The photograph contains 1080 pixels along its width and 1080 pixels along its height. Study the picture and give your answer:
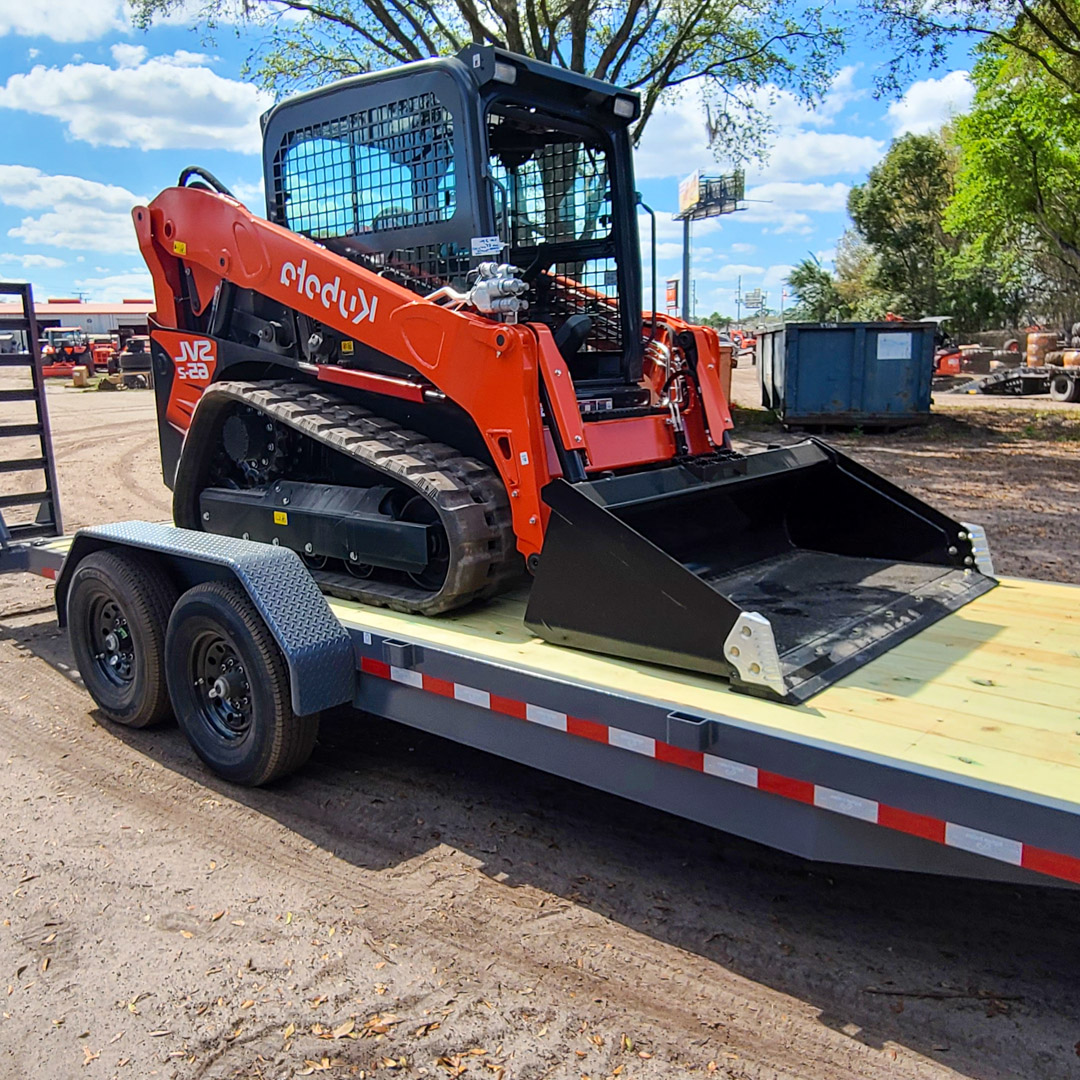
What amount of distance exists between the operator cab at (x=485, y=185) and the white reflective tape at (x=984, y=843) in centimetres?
284

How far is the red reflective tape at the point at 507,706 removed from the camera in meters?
3.59

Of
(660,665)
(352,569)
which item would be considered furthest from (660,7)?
(660,665)

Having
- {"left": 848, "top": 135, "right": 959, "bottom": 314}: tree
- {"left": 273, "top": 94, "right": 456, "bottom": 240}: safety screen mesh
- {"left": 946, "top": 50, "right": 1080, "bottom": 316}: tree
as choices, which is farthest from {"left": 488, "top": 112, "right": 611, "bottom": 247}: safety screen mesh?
{"left": 848, "top": 135, "right": 959, "bottom": 314}: tree

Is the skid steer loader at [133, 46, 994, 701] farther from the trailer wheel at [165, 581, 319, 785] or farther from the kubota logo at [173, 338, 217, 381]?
the trailer wheel at [165, 581, 319, 785]

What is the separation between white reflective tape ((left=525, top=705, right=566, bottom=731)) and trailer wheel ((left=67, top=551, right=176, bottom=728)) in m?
2.11

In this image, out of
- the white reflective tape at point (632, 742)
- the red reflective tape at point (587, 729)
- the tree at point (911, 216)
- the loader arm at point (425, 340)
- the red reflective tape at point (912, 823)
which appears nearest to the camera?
the red reflective tape at point (912, 823)

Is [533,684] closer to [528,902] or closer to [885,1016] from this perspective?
[528,902]

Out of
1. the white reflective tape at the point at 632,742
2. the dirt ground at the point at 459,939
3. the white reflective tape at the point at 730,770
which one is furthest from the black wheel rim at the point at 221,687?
the white reflective tape at the point at 730,770

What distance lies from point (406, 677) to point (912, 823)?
198cm

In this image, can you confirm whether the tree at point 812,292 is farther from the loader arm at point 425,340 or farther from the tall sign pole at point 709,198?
the loader arm at point 425,340

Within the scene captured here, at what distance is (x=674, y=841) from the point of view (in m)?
3.96

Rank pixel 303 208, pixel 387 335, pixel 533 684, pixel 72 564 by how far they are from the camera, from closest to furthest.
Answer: pixel 533 684 → pixel 387 335 → pixel 72 564 → pixel 303 208

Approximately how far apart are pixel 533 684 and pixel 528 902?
0.75 metres

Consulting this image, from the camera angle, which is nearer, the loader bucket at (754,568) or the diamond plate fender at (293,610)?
the loader bucket at (754,568)
